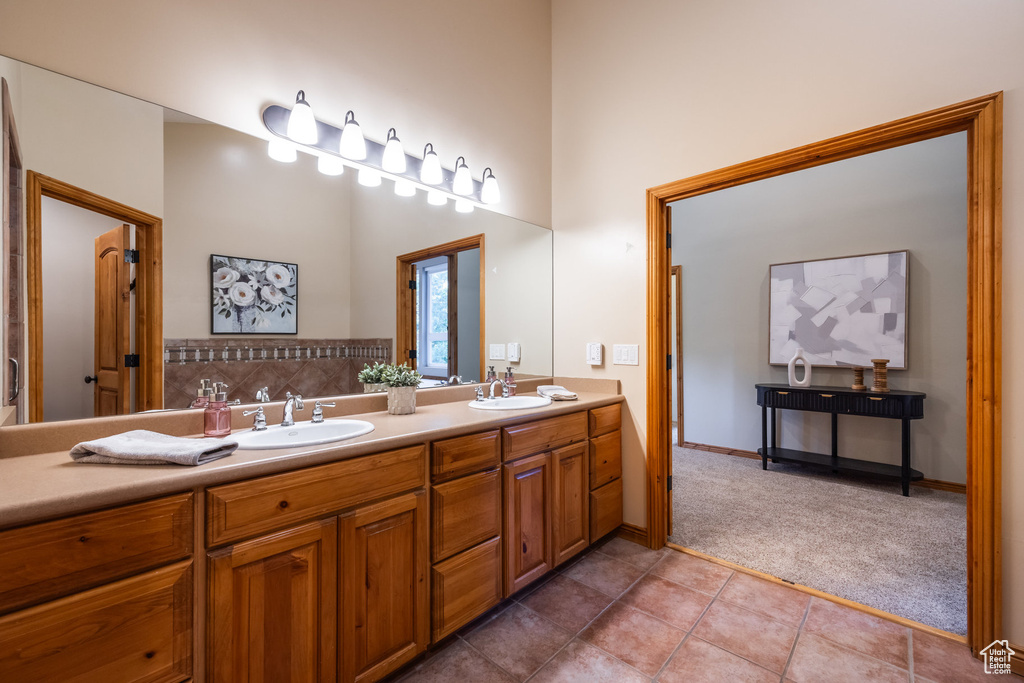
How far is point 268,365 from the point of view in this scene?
5.49 feet

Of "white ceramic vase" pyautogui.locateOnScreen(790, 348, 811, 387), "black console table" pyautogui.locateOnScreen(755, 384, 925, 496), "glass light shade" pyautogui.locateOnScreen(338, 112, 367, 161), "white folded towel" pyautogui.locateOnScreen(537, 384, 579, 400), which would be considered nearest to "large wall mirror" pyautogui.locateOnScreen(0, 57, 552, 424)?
"glass light shade" pyautogui.locateOnScreen(338, 112, 367, 161)

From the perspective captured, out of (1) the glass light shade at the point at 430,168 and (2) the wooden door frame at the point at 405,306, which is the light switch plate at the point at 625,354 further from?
(1) the glass light shade at the point at 430,168

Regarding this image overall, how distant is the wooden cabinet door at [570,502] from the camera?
2041 mm

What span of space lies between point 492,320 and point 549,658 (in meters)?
1.59

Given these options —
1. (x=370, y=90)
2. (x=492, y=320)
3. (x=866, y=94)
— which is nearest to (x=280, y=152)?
(x=370, y=90)

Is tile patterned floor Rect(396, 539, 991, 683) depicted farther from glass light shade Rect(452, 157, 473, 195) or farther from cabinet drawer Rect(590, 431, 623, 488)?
glass light shade Rect(452, 157, 473, 195)

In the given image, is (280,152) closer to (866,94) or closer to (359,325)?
(359,325)

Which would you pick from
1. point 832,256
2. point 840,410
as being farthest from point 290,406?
point 832,256

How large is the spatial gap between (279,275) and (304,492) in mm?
917

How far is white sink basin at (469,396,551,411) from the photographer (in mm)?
2020

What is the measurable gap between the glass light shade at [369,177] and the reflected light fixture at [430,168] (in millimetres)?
225

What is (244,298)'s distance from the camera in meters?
1.63

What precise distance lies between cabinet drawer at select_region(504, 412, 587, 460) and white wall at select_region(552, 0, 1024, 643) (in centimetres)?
48

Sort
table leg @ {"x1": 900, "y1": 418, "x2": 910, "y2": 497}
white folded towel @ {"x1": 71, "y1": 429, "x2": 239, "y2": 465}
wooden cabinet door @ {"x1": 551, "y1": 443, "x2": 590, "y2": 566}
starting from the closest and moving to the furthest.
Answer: white folded towel @ {"x1": 71, "y1": 429, "x2": 239, "y2": 465} < wooden cabinet door @ {"x1": 551, "y1": 443, "x2": 590, "y2": 566} < table leg @ {"x1": 900, "y1": 418, "x2": 910, "y2": 497}
